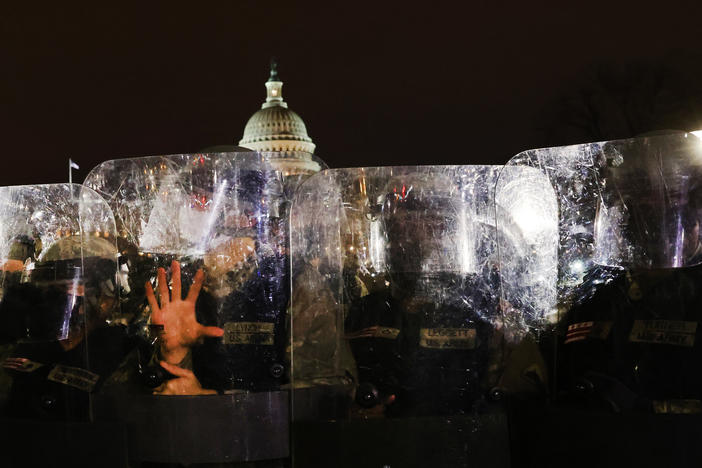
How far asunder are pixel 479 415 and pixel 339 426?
85 centimetres

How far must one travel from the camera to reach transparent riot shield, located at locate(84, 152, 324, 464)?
22.4 ft

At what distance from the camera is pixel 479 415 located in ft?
20.7

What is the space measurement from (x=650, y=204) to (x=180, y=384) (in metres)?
3.21

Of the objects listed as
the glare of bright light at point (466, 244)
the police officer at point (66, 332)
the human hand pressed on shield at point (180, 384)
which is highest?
the glare of bright light at point (466, 244)

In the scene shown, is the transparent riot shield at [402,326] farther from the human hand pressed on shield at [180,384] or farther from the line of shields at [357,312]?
the human hand pressed on shield at [180,384]

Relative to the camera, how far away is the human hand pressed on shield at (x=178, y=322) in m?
6.93

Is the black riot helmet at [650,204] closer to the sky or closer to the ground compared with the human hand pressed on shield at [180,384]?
closer to the sky

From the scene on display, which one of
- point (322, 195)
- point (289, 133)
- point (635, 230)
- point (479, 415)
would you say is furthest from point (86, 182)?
point (289, 133)

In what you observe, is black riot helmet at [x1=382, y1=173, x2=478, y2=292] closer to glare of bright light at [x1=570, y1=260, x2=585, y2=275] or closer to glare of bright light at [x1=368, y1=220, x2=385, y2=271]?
glare of bright light at [x1=368, y1=220, x2=385, y2=271]

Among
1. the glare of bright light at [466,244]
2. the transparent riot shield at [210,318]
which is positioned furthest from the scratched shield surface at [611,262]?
the transparent riot shield at [210,318]

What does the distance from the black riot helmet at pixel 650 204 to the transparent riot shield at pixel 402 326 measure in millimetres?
745

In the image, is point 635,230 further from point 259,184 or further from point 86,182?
point 86,182

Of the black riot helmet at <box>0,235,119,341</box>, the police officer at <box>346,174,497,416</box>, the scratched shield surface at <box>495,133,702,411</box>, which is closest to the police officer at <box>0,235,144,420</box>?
the black riot helmet at <box>0,235,119,341</box>

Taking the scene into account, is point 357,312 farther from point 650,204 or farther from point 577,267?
point 650,204
